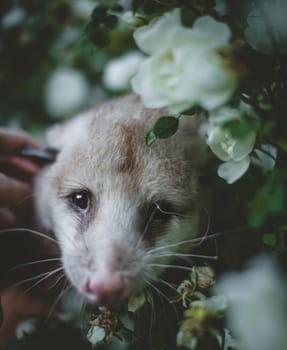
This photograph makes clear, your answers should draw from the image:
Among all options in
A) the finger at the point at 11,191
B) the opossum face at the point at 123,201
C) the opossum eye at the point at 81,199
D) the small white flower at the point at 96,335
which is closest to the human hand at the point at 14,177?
the finger at the point at 11,191

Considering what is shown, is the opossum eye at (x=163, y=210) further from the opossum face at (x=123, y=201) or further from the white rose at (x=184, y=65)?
the white rose at (x=184, y=65)

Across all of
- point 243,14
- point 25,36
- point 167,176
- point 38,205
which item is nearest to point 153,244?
point 167,176

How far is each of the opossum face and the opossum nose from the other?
0.14ft

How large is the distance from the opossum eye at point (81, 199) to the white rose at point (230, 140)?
0.56m

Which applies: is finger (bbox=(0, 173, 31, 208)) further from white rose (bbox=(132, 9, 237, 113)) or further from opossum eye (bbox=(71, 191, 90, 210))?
white rose (bbox=(132, 9, 237, 113))

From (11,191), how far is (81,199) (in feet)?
0.99

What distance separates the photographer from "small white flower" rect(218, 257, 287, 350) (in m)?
1.38

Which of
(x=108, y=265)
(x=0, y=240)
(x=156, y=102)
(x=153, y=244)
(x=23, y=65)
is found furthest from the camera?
(x=23, y=65)

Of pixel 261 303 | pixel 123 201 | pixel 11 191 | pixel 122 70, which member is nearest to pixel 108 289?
pixel 123 201

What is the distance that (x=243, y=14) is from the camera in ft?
3.50

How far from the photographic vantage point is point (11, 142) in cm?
183

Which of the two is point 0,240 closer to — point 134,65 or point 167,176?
point 167,176

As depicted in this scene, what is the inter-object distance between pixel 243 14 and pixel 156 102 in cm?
27

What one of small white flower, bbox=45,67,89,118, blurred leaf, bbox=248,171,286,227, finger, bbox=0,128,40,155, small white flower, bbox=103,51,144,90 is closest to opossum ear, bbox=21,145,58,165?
finger, bbox=0,128,40,155
